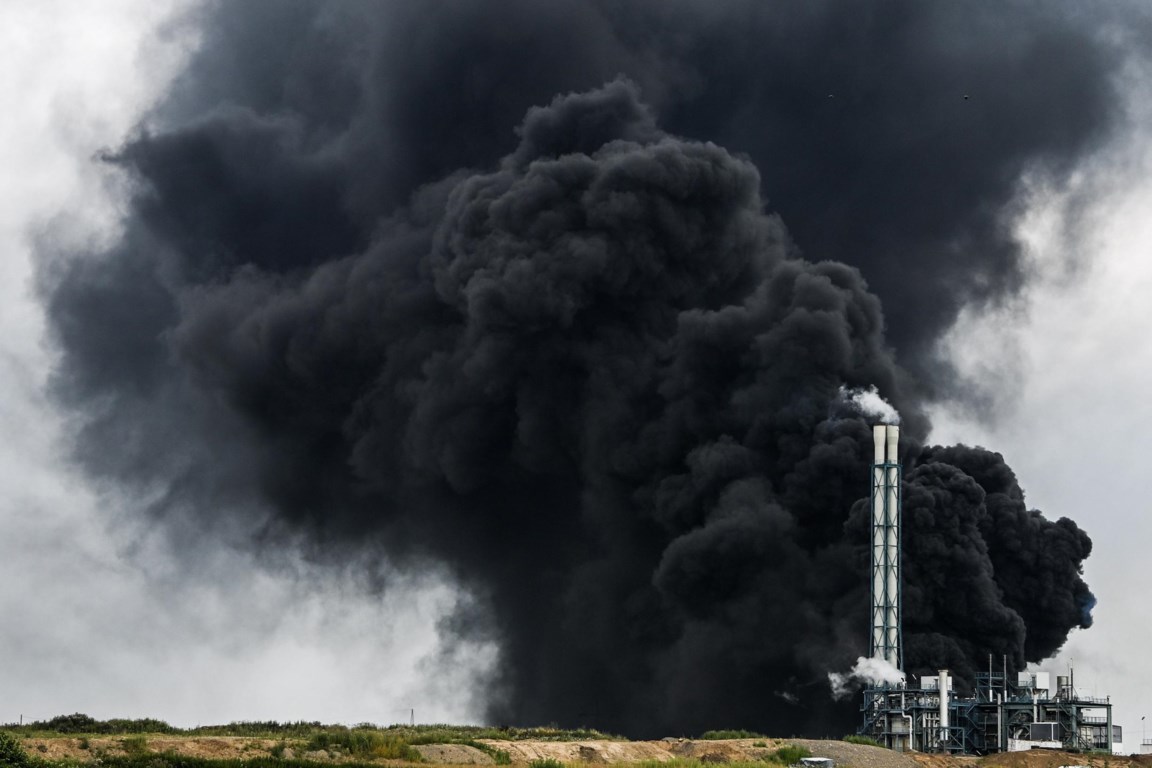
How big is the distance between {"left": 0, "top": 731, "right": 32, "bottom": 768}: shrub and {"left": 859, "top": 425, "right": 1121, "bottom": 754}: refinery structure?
Answer: 202 feet

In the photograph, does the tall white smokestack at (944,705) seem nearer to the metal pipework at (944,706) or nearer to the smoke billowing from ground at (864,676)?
the metal pipework at (944,706)

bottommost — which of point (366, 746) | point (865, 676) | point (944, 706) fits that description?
point (366, 746)

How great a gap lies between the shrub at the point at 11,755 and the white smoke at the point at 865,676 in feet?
207

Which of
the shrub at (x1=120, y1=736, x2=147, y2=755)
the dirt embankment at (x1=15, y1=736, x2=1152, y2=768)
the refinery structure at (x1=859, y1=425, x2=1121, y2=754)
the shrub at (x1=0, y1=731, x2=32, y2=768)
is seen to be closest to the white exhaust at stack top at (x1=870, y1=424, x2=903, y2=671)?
the refinery structure at (x1=859, y1=425, x2=1121, y2=754)

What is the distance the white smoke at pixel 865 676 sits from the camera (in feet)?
427

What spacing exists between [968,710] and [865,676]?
268 inches

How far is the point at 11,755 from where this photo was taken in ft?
266

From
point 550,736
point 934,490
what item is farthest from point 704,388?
point 550,736

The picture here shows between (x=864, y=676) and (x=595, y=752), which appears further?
(x=864, y=676)

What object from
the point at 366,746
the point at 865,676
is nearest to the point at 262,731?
the point at 366,746

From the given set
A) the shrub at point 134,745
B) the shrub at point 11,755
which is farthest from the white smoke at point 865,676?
the shrub at point 11,755

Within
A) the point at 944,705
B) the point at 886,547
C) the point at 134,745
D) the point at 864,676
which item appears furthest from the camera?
the point at 886,547

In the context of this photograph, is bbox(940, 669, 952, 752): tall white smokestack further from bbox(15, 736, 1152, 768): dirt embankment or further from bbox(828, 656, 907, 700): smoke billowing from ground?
bbox(15, 736, 1152, 768): dirt embankment

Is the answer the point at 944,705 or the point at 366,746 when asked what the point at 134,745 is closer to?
the point at 366,746
